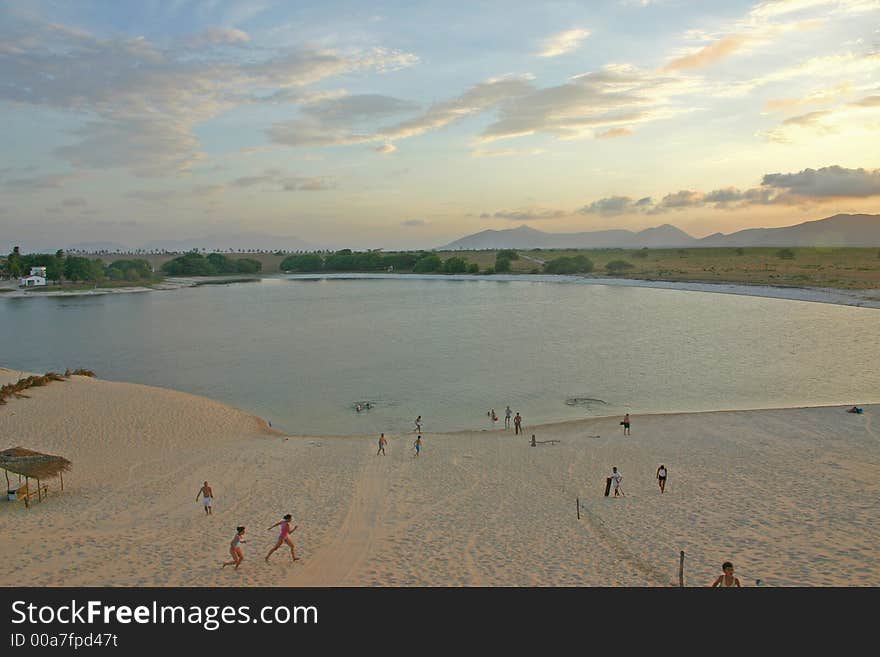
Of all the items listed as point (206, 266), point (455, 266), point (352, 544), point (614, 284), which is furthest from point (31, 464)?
point (206, 266)

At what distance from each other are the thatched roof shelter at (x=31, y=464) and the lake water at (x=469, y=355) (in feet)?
33.6

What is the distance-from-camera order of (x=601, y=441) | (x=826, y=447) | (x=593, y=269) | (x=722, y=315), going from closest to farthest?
1. (x=826, y=447)
2. (x=601, y=441)
3. (x=722, y=315)
4. (x=593, y=269)

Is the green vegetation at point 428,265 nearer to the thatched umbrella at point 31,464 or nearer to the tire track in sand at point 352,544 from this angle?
the tire track in sand at point 352,544

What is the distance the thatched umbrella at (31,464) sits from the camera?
1472 cm

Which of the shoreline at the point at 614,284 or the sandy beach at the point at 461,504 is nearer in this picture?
the sandy beach at the point at 461,504

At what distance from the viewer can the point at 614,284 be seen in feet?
347

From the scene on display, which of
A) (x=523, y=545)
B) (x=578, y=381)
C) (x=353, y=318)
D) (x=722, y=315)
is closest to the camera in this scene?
(x=523, y=545)

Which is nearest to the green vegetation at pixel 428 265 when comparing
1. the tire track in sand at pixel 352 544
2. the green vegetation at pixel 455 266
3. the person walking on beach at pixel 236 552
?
the green vegetation at pixel 455 266

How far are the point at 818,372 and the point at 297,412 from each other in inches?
1152

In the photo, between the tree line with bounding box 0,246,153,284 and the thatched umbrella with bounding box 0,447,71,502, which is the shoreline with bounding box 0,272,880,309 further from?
the thatched umbrella with bounding box 0,447,71,502

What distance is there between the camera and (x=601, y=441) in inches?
829

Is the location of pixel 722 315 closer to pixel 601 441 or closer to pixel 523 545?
pixel 601 441

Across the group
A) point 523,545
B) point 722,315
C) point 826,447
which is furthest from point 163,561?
point 722,315

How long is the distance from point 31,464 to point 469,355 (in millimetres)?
29594
